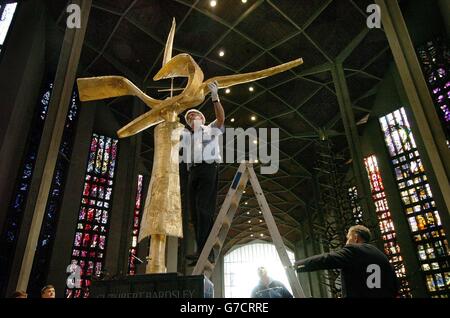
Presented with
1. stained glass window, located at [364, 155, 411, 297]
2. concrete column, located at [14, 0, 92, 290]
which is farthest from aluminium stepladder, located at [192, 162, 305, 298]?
stained glass window, located at [364, 155, 411, 297]

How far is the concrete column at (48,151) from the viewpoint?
3.76m

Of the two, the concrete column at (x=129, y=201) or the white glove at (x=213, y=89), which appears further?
the concrete column at (x=129, y=201)

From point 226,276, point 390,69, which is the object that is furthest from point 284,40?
point 226,276

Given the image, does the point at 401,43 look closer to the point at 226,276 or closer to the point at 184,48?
the point at 184,48

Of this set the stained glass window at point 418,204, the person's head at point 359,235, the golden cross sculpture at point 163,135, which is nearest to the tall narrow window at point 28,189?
the golden cross sculpture at point 163,135

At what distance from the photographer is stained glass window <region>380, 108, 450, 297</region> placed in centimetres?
1268

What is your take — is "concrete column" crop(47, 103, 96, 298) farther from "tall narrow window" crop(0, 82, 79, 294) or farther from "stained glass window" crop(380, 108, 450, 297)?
"stained glass window" crop(380, 108, 450, 297)

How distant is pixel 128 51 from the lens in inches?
498

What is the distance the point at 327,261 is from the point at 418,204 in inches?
543

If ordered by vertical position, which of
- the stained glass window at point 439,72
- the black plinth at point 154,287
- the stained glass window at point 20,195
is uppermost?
the stained glass window at point 439,72

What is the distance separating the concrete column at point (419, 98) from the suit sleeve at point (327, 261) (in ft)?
6.59

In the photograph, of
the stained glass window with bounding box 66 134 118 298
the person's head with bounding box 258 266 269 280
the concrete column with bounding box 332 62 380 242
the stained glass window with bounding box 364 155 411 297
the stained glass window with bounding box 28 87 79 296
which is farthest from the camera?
the stained glass window with bounding box 364 155 411 297

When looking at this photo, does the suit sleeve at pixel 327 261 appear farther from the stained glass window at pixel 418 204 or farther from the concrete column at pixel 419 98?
the stained glass window at pixel 418 204
